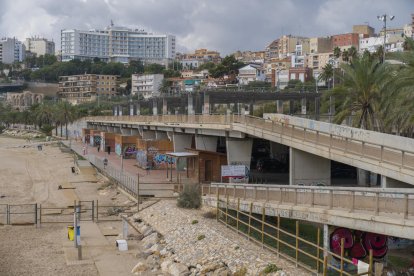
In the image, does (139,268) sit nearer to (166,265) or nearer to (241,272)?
(166,265)

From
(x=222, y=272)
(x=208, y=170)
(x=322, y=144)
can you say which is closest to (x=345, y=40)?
(x=208, y=170)

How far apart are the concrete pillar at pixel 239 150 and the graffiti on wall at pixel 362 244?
1900 centimetres

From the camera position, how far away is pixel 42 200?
39750 mm

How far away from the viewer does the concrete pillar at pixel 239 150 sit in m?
37.7

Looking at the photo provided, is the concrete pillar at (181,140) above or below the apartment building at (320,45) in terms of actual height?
below

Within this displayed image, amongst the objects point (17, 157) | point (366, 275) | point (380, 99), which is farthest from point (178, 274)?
point (17, 157)

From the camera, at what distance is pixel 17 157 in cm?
8331

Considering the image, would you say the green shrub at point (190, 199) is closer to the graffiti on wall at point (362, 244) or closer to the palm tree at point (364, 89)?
the palm tree at point (364, 89)

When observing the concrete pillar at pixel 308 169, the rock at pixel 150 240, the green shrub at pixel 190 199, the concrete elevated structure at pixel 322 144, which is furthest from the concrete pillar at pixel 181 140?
the rock at pixel 150 240

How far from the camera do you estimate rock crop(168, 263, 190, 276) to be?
2075 centimetres

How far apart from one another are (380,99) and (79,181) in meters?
29.3

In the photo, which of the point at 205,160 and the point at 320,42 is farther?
the point at 320,42

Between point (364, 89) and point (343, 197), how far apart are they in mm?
14108

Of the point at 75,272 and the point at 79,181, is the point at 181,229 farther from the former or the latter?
the point at 79,181
